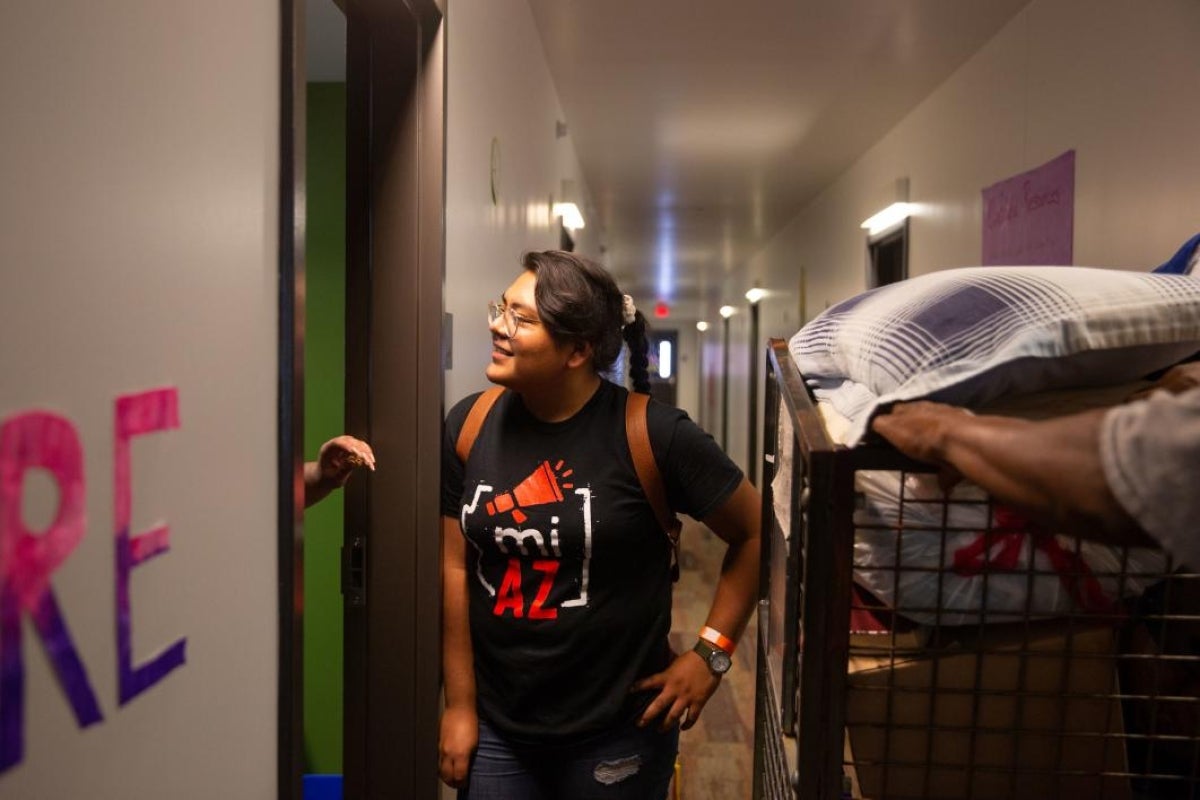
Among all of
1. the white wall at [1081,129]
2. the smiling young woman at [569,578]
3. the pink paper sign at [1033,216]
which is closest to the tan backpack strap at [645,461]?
the smiling young woman at [569,578]

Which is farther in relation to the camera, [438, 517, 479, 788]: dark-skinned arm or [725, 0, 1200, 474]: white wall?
[725, 0, 1200, 474]: white wall

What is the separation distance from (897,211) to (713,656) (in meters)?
3.40

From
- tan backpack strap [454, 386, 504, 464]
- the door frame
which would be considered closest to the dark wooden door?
tan backpack strap [454, 386, 504, 464]

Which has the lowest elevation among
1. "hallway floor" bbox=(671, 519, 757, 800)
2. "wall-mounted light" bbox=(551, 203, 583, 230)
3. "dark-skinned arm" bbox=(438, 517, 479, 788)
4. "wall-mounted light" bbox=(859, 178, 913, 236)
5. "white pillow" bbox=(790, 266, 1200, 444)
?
"hallway floor" bbox=(671, 519, 757, 800)

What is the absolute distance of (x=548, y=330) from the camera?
1.44 meters

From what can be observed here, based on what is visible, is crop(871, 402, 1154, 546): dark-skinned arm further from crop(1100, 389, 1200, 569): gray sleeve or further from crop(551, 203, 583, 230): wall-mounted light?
crop(551, 203, 583, 230): wall-mounted light

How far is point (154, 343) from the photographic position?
0.66 m

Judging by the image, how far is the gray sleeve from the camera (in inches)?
23.8

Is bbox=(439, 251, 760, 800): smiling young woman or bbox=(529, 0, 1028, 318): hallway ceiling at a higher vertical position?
bbox=(529, 0, 1028, 318): hallway ceiling

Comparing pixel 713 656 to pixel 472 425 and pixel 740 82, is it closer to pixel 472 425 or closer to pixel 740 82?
pixel 472 425

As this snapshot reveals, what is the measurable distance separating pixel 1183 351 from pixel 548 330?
0.88 m

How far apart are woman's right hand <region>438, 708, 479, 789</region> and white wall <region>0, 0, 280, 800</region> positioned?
0.56 m

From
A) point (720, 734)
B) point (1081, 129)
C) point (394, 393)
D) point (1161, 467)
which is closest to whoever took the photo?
point (1161, 467)

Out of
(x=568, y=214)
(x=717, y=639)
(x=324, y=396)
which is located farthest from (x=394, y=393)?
(x=568, y=214)
